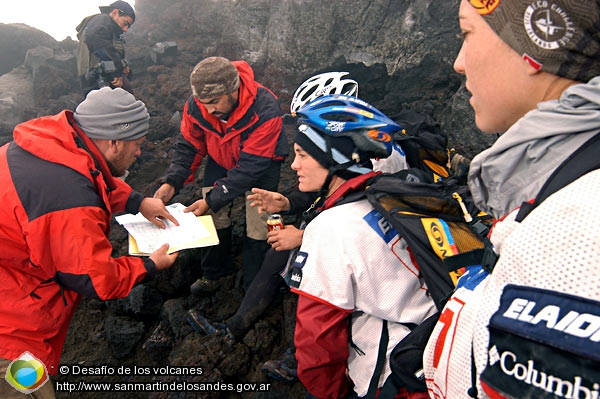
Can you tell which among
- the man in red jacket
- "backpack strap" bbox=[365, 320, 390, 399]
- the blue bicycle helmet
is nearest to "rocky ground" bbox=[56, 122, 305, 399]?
the man in red jacket

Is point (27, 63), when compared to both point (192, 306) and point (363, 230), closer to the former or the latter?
point (192, 306)

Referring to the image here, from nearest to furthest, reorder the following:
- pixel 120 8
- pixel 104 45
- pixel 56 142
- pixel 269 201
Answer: pixel 56 142
pixel 269 201
pixel 104 45
pixel 120 8

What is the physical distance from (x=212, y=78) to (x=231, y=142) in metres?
0.86

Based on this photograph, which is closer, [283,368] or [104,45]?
[283,368]

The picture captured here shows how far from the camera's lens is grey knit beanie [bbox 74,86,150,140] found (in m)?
2.99

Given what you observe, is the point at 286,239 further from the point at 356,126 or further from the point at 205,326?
the point at 205,326

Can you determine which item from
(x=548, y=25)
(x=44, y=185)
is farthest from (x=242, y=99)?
(x=548, y=25)

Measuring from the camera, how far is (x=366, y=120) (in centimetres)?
289

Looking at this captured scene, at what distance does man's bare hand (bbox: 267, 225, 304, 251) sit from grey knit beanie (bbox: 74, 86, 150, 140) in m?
1.55

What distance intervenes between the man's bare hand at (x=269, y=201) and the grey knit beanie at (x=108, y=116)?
4.10 feet

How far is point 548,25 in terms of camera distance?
1.02 meters

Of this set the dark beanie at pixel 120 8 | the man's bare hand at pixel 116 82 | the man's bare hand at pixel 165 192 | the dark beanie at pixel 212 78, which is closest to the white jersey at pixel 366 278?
the dark beanie at pixel 212 78

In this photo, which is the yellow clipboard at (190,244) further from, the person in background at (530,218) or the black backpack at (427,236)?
the person in background at (530,218)

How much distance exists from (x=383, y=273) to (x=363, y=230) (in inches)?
11.1
